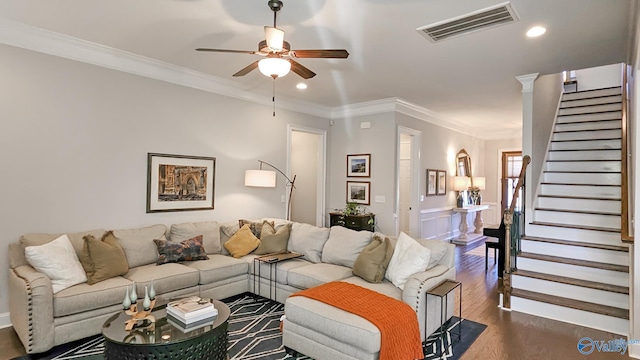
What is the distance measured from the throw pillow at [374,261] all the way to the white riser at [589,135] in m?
4.42

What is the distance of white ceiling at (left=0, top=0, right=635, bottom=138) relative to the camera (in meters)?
2.86

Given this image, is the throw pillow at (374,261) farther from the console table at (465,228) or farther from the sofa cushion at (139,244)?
the console table at (465,228)

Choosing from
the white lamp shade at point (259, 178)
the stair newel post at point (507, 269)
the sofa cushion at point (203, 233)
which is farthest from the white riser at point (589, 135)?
the sofa cushion at point (203, 233)

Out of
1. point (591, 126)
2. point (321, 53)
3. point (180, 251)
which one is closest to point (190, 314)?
point (180, 251)

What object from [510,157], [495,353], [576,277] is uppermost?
[510,157]

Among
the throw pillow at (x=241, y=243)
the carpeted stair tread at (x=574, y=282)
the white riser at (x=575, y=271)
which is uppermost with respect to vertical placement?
the throw pillow at (x=241, y=243)

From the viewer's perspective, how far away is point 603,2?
8.96 feet

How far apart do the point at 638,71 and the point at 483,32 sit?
1226mm

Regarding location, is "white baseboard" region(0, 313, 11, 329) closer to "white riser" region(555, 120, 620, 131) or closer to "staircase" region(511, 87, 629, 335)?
"staircase" region(511, 87, 629, 335)

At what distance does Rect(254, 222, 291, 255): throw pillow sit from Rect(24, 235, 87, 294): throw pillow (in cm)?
189

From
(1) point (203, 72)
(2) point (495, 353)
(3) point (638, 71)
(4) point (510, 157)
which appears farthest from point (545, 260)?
(4) point (510, 157)

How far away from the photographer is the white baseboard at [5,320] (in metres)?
3.29

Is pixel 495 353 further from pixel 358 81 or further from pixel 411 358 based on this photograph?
pixel 358 81

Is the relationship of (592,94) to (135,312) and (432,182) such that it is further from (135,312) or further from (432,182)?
(135,312)
